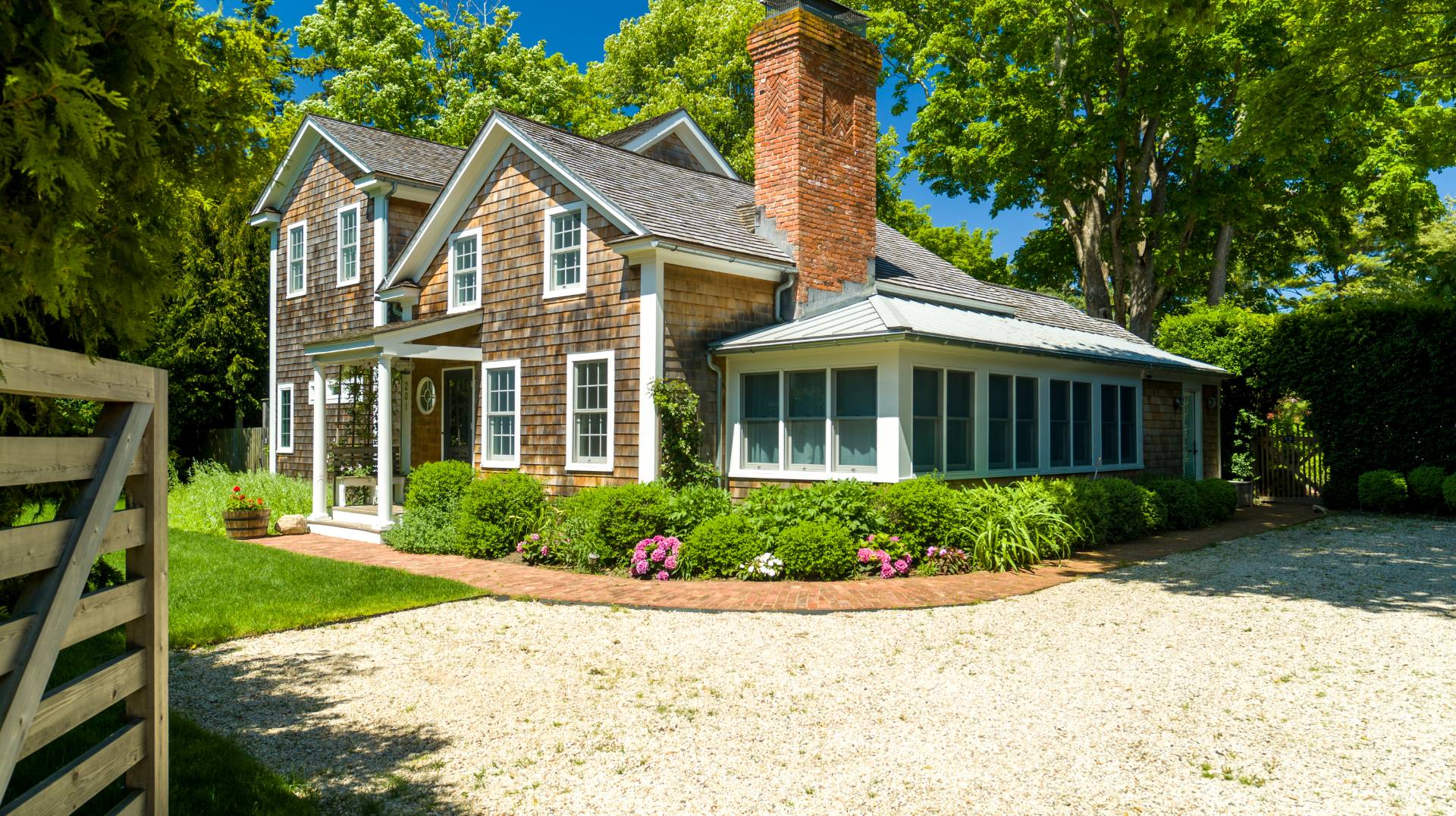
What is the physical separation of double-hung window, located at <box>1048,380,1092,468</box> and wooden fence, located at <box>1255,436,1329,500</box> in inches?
299

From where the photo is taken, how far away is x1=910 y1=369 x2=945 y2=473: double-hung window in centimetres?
1305

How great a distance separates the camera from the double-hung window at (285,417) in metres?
20.9

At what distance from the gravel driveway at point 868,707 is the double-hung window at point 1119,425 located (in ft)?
25.2

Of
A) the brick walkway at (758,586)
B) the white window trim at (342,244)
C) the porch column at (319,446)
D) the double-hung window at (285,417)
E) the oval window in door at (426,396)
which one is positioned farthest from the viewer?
the double-hung window at (285,417)

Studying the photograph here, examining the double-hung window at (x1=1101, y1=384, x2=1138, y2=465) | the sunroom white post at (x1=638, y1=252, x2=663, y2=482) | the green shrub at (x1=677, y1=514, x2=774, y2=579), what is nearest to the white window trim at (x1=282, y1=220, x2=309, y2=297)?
the sunroom white post at (x1=638, y1=252, x2=663, y2=482)

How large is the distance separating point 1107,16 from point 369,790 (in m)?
24.2

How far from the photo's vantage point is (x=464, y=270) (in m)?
16.4

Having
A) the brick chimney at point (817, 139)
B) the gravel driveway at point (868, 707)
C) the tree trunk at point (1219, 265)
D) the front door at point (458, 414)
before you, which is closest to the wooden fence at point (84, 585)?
the gravel driveway at point (868, 707)

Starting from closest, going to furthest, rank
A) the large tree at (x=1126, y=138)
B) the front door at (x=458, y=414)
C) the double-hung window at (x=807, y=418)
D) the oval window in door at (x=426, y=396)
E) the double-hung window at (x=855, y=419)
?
the double-hung window at (x=855, y=419), the double-hung window at (x=807, y=418), the front door at (x=458, y=414), the oval window in door at (x=426, y=396), the large tree at (x=1126, y=138)

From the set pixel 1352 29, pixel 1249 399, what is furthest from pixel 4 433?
pixel 1249 399

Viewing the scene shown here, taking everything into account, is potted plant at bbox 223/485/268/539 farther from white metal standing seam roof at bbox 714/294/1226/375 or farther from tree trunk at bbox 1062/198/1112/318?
tree trunk at bbox 1062/198/1112/318

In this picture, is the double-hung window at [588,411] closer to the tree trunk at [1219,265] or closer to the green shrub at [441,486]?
the green shrub at [441,486]

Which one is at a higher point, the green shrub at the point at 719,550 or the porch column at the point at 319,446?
the porch column at the point at 319,446

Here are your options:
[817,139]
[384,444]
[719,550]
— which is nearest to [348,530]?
[384,444]
